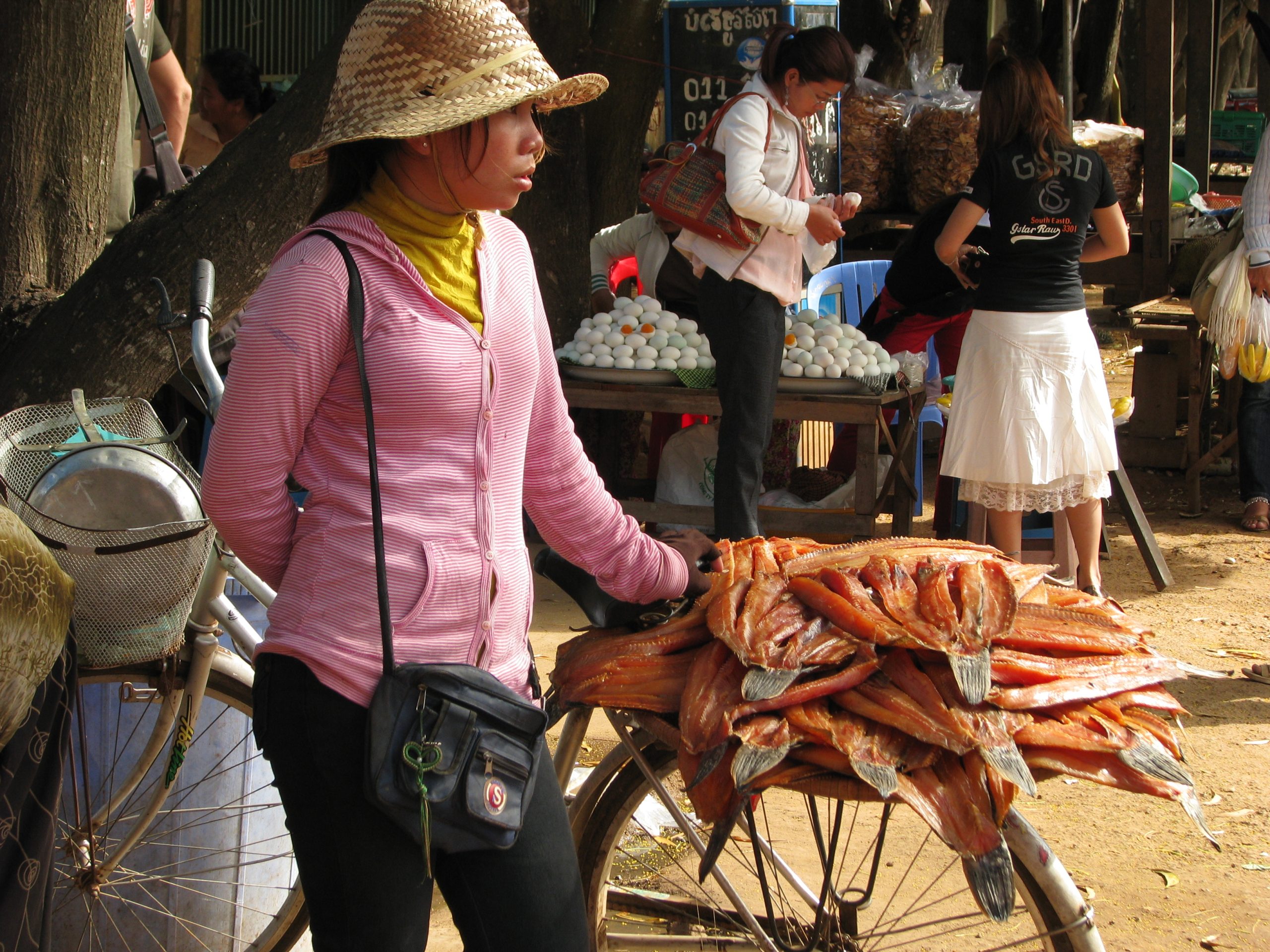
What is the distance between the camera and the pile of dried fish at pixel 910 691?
5.38 ft

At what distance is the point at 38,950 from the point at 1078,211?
13.9 ft

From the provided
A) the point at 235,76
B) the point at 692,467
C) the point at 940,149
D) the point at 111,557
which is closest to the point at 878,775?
the point at 111,557

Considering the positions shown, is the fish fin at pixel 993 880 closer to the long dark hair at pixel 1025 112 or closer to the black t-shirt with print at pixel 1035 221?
the black t-shirt with print at pixel 1035 221

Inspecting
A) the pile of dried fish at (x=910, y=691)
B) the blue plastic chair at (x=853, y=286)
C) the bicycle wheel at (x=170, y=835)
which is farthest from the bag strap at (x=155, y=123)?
the blue plastic chair at (x=853, y=286)

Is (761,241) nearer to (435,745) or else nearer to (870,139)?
(870,139)

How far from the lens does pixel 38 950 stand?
1.97 metres

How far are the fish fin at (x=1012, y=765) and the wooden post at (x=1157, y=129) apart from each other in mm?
6125

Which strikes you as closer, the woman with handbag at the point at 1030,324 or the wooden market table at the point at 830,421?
the woman with handbag at the point at 1030,324

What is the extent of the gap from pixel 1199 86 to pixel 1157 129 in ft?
3.54

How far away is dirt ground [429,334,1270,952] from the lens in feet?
9.83

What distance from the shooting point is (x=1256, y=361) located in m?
5.73

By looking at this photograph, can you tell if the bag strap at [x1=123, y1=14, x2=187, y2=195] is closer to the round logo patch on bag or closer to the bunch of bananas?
the round logo patch on bag

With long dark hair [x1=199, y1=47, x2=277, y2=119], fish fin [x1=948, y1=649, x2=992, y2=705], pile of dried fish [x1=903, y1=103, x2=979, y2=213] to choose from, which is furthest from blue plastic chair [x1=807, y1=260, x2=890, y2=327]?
fish fin [x1=948, y1=649, x2=992, y2=705]

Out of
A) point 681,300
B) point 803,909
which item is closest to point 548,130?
point 681,300
